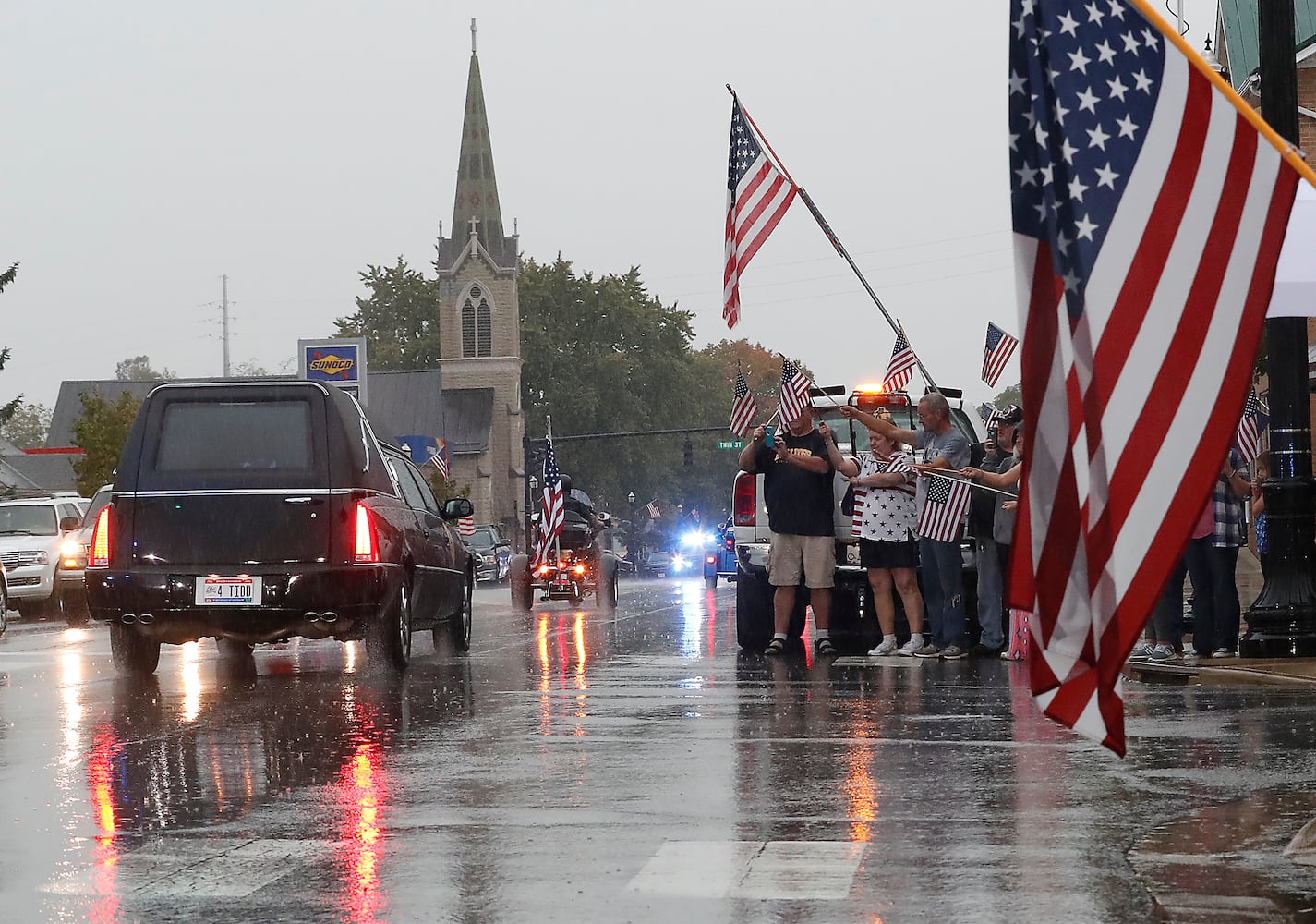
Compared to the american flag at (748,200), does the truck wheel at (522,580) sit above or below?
below

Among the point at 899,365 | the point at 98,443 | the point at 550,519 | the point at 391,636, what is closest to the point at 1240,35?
the point at 550,519

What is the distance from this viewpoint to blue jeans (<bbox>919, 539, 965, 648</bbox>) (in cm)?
1576

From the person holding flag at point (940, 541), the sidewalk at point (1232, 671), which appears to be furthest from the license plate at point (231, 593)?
the sidewalk at point (1232, 671)

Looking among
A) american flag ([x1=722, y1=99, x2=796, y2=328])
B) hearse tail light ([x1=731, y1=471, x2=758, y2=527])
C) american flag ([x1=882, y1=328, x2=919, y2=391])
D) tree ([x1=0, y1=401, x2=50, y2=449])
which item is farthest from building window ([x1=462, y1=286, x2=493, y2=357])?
hearse tail light ([x1=731, y1=471, x2=758, y2=527])

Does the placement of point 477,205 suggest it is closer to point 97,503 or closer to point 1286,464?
point 97,503

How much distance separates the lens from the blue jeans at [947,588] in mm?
15758

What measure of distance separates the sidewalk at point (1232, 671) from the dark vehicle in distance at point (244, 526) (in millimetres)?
5215

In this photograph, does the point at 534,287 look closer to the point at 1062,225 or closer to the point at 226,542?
the point at 226,542

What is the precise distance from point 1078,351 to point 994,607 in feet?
32.7

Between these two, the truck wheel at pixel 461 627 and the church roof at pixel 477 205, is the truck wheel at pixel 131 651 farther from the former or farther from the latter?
the church roof at pixel 477 205

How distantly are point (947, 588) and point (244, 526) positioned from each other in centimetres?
525

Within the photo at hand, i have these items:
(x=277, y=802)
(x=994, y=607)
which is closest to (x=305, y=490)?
(x=994, y=607)

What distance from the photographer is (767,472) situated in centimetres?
1627

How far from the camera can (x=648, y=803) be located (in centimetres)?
788
